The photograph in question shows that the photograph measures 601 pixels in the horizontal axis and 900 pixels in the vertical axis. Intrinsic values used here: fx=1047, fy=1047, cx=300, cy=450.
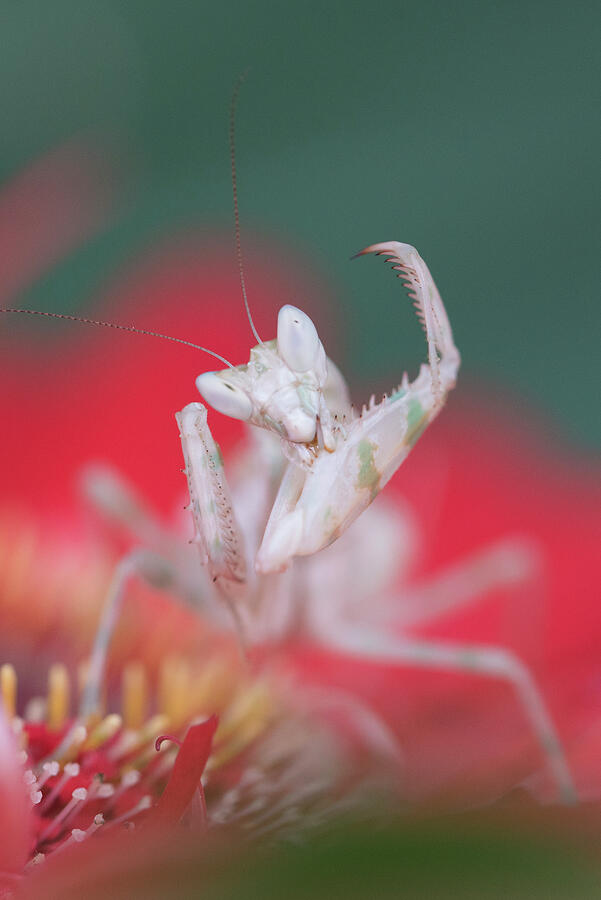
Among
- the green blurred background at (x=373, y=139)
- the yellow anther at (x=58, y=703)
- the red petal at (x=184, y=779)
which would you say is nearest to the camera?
the red petal at (x=184, y=779)

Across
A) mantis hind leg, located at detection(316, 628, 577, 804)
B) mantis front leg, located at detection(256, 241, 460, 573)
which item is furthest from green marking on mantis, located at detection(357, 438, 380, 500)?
mantis hind leg, located at detection(316, 628, 577, 804)

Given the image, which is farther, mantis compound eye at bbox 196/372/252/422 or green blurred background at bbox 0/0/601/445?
green blurred background at bbox 0/0/601/445

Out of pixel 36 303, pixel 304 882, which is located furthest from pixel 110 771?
pixel 36 303

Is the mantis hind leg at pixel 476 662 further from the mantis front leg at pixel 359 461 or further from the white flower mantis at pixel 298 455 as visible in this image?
the mantis front leg at pixel 359 461

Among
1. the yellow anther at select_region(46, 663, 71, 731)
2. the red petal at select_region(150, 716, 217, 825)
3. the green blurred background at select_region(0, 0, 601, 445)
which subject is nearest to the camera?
the red petal at select_region(150, 716, 217, 825)

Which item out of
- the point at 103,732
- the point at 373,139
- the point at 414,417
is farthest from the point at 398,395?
the point at 373,139

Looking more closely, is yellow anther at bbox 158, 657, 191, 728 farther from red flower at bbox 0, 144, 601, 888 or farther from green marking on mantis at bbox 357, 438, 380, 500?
green marking on mantis at bbox 357, 438, 380, 500

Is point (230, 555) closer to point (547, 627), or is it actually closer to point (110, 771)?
point (110, 771)

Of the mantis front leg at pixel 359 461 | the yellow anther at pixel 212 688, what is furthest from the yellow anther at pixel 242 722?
the mantis front leg at pixel 359 461
